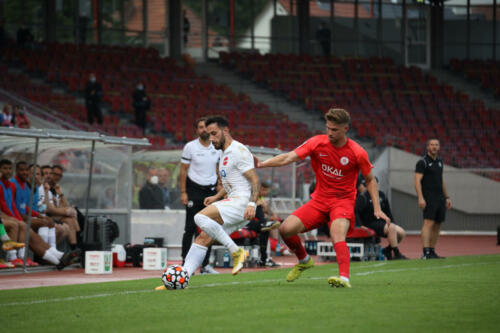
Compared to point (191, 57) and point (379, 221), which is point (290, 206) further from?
point (191, 57)

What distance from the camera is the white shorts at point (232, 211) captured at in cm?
1029

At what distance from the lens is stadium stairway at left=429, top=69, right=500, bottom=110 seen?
40000 mm

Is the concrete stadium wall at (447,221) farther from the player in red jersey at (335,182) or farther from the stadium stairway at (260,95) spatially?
the player in red jersey at (335,182)

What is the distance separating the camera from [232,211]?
33.9 ft

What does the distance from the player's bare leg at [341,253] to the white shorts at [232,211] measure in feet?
4.07

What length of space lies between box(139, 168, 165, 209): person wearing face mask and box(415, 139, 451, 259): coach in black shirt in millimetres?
5391

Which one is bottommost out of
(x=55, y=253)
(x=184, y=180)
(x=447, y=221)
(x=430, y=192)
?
(x=447, y=221)

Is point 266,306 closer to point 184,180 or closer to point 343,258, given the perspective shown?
point 343,258

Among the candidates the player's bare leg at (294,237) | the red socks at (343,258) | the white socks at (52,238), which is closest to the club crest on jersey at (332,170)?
the player's bare leg at (294,237)

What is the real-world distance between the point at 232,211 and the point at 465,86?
3285 centimetres

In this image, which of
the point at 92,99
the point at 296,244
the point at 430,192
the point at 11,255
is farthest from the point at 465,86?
the point at 296,244

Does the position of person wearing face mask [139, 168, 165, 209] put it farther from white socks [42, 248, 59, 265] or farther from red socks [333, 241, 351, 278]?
red socks [333, 241, 351, 278]

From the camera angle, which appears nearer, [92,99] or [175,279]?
[175,279]

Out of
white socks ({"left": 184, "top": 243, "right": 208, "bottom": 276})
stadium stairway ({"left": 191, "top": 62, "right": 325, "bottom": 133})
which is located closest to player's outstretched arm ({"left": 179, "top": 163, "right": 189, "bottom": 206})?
white socks ({"left": 184, "top": 243, "right": 208, "bottom": 276})
